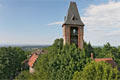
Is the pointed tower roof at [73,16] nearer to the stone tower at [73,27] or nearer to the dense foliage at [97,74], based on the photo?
the stone tower at [73,27]

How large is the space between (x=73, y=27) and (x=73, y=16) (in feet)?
5.94

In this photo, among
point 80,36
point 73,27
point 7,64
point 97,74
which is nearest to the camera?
point 97,74

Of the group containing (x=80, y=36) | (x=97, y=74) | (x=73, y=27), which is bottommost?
(x=97, y=74)

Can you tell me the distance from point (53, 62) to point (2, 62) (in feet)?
64.5

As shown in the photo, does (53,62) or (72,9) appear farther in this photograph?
(72,9)

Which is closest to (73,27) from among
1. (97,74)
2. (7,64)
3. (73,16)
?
(73,16)

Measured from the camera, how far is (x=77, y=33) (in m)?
18.4

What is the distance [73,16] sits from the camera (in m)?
17.6

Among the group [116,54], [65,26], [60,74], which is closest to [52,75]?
[60,74]

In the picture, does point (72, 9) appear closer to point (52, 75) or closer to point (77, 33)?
point (77, 33)

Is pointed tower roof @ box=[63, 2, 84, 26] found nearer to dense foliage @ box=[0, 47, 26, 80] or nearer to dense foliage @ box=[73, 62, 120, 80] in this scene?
dense foliage @ box=[73, 62, 120, 80]

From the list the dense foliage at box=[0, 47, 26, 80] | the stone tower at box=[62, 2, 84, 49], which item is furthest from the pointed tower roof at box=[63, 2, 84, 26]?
the dense foliage at box=[0, 47, 26, 80]

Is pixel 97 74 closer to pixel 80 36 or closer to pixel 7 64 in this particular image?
pixel 80 36

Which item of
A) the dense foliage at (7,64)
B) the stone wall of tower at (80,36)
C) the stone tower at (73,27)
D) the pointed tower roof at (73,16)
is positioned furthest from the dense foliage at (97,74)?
the dense foliage at (7,64)
